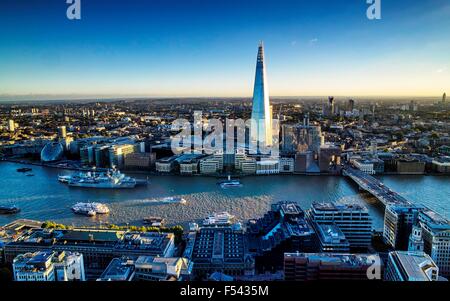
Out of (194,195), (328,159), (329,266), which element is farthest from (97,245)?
(328,159)

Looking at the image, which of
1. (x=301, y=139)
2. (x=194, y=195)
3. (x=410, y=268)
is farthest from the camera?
(x=301, y=139)

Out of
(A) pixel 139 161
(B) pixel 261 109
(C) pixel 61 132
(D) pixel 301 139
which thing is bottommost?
(A) pixel 139 161

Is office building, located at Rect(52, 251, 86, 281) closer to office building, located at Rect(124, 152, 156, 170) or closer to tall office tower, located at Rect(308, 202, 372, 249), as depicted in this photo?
tall office tower, located at Rect(308, 202, 372, 249)

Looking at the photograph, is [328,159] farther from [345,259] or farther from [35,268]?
[35,268]

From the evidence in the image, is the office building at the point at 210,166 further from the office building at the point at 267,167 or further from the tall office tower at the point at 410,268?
the tall office tower at the point at 410,268

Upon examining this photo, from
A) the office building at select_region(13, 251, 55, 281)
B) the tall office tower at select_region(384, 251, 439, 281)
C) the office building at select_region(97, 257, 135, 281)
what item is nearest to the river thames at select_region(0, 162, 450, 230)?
the office building at select_region(97, 257, 135, 281)
